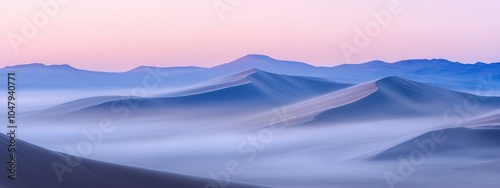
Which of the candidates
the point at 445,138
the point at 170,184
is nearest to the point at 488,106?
the point at 445,138

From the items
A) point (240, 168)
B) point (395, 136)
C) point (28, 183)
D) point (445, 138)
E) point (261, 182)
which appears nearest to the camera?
point (28, 183)

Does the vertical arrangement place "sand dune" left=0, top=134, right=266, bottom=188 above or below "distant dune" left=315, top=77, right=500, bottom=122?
below

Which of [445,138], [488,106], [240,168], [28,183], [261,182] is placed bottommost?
[28,183]

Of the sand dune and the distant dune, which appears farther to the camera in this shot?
the distant dune

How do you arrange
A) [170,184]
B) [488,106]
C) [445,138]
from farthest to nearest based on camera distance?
[488,106] < [445,138] < [170,184]

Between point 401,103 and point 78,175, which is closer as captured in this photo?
point 78,175

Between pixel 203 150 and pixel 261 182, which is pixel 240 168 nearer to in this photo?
pixel 261 182

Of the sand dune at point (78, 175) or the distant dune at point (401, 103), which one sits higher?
the distant dune at point (401, 103)

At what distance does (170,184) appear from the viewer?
38.3ft

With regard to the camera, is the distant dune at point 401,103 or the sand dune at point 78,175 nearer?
the sand dune at point 78,175

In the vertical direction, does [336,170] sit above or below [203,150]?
below

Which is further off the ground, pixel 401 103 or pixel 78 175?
pixel 401 103

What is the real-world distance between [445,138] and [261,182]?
8131 mm

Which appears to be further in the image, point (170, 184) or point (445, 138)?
point (445, 138)
